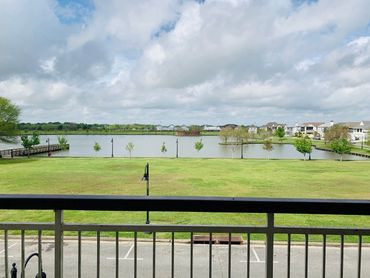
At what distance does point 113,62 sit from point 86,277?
405 centimetres

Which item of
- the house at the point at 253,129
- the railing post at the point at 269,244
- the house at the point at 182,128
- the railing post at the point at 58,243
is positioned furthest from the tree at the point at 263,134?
the railing post at the point at 58,243

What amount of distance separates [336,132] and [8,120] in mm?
32803

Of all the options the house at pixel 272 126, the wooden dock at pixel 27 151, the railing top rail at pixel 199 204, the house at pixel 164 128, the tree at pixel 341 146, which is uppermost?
the house at pixel 272 126

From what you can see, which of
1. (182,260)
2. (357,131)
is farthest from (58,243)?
(357,131)

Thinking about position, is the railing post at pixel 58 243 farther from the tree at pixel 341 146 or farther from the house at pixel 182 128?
the tree at pixel 341 146

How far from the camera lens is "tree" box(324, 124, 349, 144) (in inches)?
1335

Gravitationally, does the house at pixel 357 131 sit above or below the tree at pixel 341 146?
above

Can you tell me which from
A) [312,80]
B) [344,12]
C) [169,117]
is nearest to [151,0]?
[344,12]

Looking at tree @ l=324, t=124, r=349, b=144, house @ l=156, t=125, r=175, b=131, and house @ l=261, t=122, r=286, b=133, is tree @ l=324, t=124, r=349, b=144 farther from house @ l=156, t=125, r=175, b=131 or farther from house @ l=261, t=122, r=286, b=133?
house @ l=156, t=125, r=175, b=131

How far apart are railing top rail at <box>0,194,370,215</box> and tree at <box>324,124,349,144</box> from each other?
3542 centimetres

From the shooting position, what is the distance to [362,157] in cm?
3666

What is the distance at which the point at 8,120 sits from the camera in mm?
28203

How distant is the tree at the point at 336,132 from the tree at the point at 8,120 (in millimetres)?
31171

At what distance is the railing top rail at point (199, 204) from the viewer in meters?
1.18
